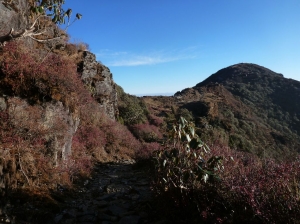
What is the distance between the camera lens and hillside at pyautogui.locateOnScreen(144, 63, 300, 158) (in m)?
23.5

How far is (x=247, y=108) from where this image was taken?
40375 mm

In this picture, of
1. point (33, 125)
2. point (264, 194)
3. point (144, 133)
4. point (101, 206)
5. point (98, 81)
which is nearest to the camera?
point (264, 194)

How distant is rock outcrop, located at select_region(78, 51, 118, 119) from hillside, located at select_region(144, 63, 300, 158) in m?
6.73

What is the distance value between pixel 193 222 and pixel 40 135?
4372mm

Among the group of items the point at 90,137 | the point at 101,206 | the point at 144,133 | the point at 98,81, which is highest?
the point at 98,81

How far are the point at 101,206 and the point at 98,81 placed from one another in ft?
36.8

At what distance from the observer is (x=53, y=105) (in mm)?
6809

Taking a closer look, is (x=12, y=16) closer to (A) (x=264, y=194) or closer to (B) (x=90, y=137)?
(B) (x=90, y=137)

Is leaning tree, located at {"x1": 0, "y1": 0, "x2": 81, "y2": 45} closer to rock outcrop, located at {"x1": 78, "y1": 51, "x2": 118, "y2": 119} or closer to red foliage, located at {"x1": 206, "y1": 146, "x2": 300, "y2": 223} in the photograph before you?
rock outcrop, located at {"x1": 78, "y1": 51, "x2": 118, "y2": 119}

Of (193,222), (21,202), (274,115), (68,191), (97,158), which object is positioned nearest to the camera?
(193,222)

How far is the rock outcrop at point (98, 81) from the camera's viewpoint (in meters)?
14.2

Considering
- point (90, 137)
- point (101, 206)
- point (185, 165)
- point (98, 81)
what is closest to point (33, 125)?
point (101, 206)

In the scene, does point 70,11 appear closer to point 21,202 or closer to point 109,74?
point 21,202

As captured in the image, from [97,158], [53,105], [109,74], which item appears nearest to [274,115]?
[109,74]
